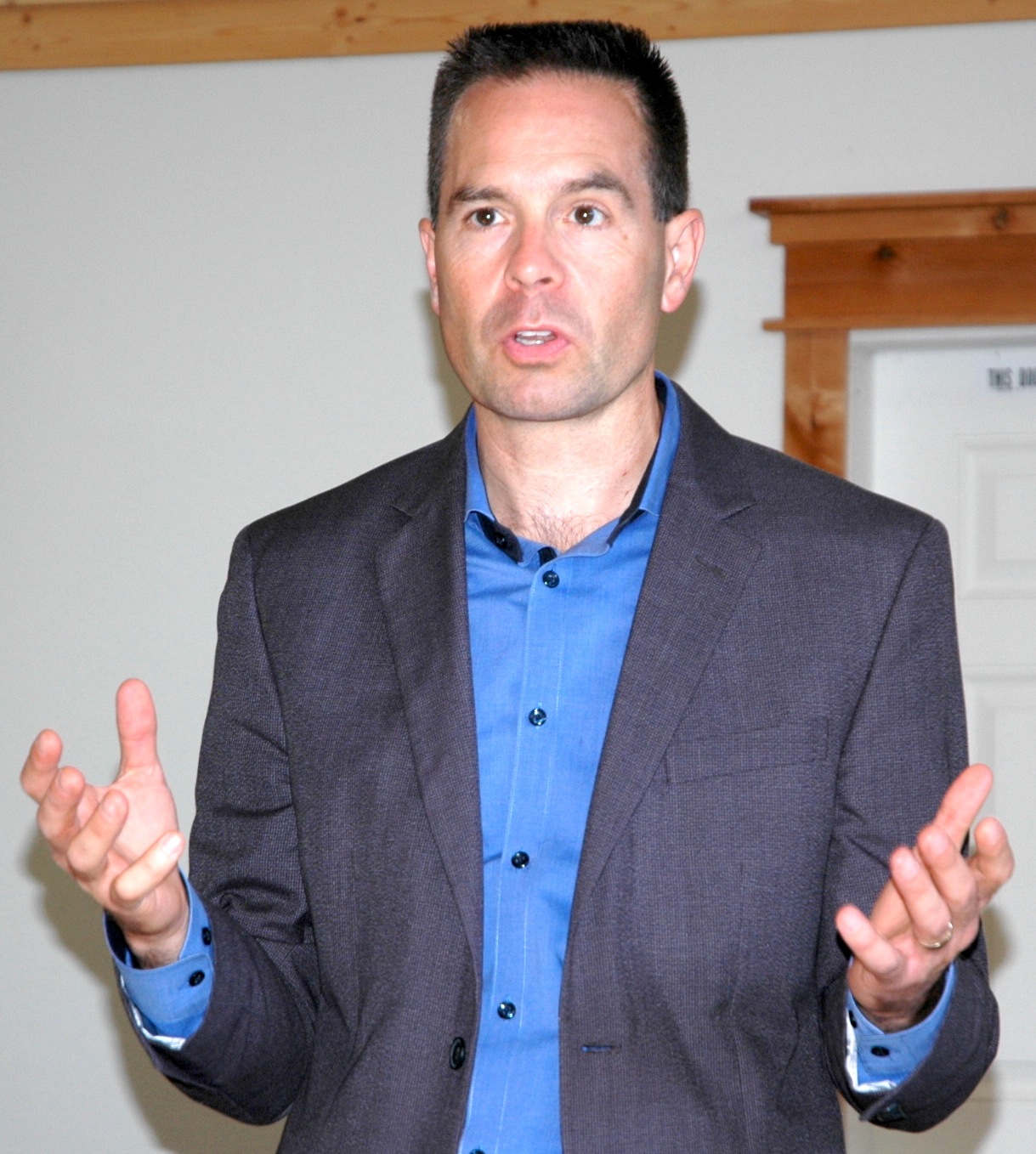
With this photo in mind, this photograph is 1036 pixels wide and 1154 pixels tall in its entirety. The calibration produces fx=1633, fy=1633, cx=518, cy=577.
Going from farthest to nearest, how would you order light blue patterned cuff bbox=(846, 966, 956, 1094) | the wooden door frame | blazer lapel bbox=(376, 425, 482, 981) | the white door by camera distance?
1. the white door
2. the wooden door frame
3. blazer lapel bbox=(376, 425, 482, 981)
4. light blue patterned cuff bbox=(846, 966, 956, 1094)

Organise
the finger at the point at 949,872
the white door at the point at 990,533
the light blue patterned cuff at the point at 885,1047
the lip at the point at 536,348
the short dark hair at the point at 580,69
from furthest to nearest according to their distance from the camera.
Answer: the white door at the point at 990,533 → the short dark hair at the point at 580,69 → the lip at the point at 536,348 → the light blue patterned cuff at the point at 885,1047 → the finger at the point at 949,872

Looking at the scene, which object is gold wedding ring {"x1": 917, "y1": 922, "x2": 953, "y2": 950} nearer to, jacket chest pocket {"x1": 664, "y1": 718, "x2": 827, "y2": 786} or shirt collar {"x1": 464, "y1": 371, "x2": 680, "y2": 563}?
jacket chest pocket {"x1": 664, "y1": 718, "x2": 827, "y2": 786}

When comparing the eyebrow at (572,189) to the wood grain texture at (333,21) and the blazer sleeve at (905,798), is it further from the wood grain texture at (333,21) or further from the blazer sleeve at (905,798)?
the wood grain texture at (333,21)

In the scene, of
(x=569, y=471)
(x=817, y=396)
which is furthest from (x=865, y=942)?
(x=817, y=396)

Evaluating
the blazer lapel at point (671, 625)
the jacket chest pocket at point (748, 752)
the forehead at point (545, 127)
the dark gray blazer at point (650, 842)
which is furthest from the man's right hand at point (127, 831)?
the forehead at point (545, 127)

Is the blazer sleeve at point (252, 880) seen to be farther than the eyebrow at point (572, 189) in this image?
No

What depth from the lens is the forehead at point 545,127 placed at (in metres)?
1.72

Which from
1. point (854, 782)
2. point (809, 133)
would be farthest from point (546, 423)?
point (809, 133)

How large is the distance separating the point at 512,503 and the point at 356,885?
17.4 inches

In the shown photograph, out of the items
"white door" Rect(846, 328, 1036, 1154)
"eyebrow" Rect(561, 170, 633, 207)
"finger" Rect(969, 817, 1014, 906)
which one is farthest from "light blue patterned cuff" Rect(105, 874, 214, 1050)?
"white door" Rect(846, 328, 1036, 1154)

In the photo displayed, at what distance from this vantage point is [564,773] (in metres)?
1.59

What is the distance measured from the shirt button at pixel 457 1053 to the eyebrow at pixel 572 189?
2.80 ft

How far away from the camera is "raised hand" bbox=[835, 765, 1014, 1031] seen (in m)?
1.28

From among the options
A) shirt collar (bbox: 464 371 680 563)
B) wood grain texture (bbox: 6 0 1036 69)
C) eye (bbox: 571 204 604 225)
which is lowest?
shirt collar (bbox: 464 371 680 563)
